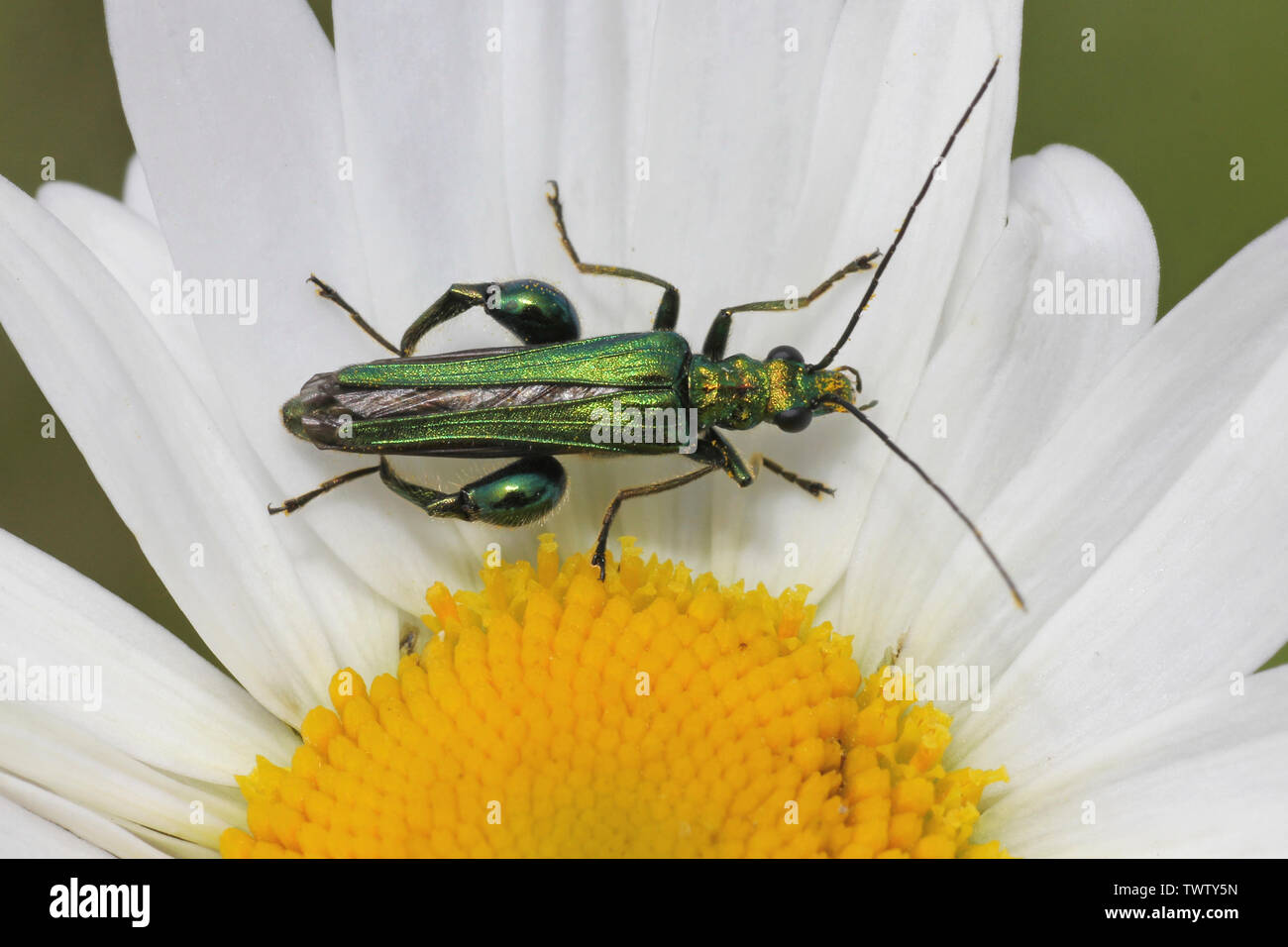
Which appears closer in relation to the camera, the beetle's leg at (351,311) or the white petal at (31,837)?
the white petal at (31,837)

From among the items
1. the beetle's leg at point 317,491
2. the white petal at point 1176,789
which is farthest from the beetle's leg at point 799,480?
the beetle's leg at point 317,491

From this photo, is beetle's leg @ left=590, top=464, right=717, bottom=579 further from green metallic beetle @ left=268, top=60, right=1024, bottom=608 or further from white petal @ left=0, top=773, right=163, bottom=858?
white petal @ left=0, top=773, right=163, bottom=858

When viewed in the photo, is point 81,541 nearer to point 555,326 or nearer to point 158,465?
point 158,465

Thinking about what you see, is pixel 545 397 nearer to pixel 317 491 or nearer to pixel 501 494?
pixel 501 494

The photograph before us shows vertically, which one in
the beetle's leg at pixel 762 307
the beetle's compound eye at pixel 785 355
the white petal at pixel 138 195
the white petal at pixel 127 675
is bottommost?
the white petal at pixel 127 675

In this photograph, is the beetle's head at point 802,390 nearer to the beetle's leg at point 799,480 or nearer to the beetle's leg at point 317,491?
the beetle's leg at point 799,480

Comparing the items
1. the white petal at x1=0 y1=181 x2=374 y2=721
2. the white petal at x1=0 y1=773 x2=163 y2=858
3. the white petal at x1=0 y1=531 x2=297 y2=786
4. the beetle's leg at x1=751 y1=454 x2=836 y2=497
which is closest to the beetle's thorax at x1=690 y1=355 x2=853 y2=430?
the beetle's leg at x1=751 y1=454 x2=836 y2=497
